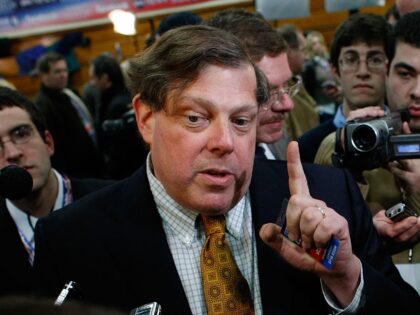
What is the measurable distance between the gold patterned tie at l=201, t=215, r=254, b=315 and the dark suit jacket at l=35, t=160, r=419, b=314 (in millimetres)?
49

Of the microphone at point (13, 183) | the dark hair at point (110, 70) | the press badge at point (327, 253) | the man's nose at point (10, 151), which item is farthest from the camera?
the dark hair at point (110, 70)

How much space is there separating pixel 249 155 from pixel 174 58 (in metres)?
0.28

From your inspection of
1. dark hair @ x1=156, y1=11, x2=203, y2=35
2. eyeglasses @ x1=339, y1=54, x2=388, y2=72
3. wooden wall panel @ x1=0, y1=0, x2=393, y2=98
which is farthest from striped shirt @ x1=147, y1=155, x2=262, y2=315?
wooden wall panel @ x1=0, y1=0, x2=393, y2=98

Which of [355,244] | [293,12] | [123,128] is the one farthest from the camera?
[293,12]

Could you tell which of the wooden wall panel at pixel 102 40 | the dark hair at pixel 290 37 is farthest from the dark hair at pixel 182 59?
the wooden wall panel at pixel 102 40

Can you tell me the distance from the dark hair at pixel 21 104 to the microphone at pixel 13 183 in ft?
1.15

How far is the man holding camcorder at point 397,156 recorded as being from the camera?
137cm

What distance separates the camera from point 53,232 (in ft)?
4.60

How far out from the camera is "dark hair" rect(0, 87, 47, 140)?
1969mm

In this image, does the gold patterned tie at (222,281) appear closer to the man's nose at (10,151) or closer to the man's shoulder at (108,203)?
the man's shoulder at (108,203)

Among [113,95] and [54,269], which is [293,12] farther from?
[54,269]

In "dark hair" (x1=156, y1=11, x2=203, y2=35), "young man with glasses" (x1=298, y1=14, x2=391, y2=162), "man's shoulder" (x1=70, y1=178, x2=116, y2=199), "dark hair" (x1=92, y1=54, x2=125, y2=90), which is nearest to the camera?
"man's shoulder" (x1=70, y1=178, x2=116, y2=199)

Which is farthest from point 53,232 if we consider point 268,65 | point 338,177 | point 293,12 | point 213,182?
point 293,12

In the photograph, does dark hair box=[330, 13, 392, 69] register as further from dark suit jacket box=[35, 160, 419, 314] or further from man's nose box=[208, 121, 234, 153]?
man's nose box=[208, 121, 234, 153]
